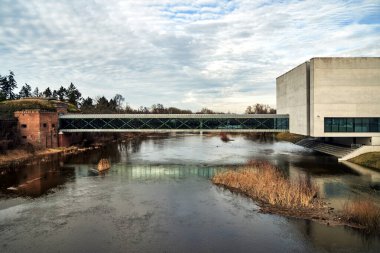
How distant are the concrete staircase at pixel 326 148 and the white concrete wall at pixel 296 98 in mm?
5815

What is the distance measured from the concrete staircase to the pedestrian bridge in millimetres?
6979

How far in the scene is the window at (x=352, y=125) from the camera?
44094 mm

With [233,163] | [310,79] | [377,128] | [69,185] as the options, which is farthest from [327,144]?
[69,185]

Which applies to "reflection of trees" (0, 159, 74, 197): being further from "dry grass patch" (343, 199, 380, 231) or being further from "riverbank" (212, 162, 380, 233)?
"dry grass patch" (343, 199, 380, 231)

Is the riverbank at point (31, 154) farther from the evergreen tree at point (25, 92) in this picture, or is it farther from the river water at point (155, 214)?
the evergreen tree at point (25, 92)

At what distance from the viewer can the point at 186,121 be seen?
2146 inches

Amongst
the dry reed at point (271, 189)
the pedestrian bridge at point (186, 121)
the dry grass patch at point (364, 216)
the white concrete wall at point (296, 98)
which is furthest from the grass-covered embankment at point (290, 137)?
the dry grass patch at point (364, 216)

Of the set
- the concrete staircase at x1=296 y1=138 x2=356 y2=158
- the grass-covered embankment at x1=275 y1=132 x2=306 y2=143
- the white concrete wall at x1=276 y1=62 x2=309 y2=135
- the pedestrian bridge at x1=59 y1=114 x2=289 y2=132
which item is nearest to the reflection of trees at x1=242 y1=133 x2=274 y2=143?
the grass-covered embankment at x1=275 y1=132 x2=306 y2=143

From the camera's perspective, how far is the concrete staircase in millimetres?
45862

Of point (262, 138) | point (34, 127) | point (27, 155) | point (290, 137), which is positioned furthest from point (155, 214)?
point (262, 138)

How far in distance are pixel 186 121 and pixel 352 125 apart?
25.0 m

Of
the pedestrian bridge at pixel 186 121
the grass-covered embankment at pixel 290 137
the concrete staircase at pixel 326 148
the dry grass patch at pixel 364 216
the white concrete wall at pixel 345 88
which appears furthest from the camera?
the grass-covered embankment at pixel 290 137

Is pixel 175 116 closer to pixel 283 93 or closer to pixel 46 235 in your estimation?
pixel 283 93

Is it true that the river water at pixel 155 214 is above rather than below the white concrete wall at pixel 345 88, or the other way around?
below
